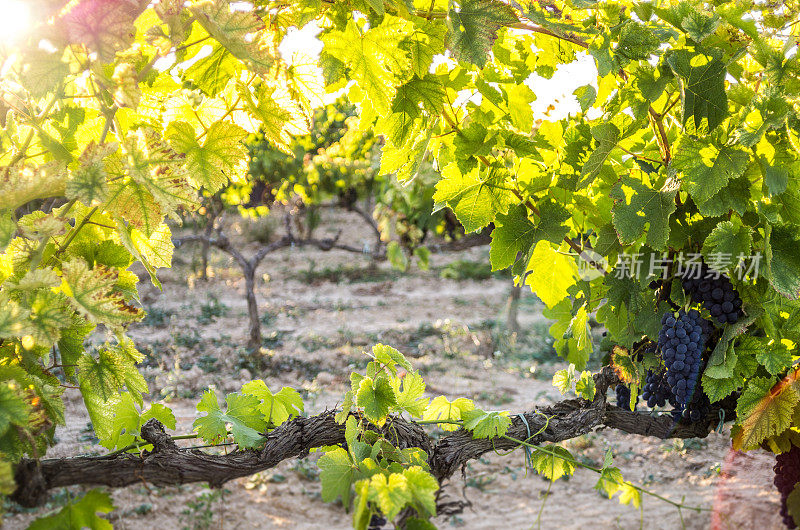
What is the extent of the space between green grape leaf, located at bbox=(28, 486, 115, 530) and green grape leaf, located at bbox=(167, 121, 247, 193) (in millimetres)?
660

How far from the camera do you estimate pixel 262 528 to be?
3.47m

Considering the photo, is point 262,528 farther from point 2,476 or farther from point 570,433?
point 2,476

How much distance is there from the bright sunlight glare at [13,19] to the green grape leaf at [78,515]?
0.85m

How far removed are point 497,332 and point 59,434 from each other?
4836mm

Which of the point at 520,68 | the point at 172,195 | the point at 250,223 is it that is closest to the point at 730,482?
the point at 520,68

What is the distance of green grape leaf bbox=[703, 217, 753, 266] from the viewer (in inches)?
63.6

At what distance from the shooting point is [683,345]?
177 cm

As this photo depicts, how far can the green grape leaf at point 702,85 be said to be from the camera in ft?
4.88

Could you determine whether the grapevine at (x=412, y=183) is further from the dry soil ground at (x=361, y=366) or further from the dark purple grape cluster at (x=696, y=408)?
the dry soil ground at (x=361, y=366)

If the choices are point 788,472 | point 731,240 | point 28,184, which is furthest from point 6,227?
point 788,472

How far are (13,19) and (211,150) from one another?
42 cm

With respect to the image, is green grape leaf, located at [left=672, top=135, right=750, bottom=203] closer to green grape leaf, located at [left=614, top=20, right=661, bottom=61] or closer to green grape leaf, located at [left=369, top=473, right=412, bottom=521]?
green grape leaf, located at [left=614, top=20, right=661, bottom=61]

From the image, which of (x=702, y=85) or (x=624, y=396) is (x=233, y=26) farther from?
(x=624, y=396)

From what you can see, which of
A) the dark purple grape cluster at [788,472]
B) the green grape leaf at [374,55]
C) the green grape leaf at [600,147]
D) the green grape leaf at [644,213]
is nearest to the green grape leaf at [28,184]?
the green grape leaf at [374,55]
